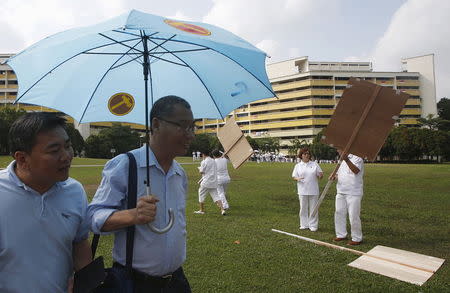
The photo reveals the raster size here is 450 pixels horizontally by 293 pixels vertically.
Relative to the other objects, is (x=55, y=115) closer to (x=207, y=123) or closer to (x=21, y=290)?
(x=21, y=290)

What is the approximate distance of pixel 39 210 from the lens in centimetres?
183

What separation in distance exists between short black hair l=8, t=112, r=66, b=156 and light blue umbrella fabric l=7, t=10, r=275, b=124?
0.71 meters

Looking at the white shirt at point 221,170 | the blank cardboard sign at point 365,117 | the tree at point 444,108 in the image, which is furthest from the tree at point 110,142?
the tree at point 444,108

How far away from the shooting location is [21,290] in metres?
1.78

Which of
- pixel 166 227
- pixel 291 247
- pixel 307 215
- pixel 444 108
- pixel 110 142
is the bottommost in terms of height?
pixel 291 247

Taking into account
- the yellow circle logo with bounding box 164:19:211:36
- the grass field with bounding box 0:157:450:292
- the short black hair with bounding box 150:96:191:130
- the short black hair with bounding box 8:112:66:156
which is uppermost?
the yellow circle logo with bounding box 164:19:211:36

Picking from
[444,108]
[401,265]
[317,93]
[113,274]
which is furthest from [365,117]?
[444,108]

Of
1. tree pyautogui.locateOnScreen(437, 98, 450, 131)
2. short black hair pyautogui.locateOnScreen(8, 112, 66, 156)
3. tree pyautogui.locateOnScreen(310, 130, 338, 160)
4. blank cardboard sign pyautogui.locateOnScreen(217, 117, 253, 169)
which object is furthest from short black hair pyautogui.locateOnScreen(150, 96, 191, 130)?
tree pyautogui.locateOnScreen(437, 98, 450, 131)

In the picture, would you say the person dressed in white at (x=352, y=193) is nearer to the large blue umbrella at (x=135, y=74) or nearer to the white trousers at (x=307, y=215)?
the white trousers at (x=307, y=215)

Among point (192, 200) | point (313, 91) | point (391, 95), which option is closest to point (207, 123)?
point (313, 91)

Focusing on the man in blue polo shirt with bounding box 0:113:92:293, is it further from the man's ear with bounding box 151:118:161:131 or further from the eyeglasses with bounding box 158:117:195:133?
the eyeglasses with bounding box 158:117:195:133

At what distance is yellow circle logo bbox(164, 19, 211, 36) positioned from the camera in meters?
2.29

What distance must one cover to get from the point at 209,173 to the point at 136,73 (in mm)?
7305

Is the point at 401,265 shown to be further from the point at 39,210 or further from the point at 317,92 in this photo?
the point at 317,92
